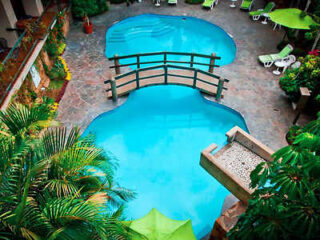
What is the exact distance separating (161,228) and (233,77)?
8.40 meters

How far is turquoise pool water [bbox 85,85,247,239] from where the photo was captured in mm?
8625

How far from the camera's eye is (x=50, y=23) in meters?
12.1

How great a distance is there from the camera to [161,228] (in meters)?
6.19

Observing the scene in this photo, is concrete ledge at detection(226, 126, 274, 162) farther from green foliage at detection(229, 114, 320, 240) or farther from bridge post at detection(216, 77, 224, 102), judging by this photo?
green foliage at detection(229, 114, 320, 240)

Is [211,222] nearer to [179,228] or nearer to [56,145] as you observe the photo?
[179,228]

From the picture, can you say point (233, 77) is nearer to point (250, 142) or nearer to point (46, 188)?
point (250, 142)

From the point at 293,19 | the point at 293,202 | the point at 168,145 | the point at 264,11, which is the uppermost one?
the point at 293,202

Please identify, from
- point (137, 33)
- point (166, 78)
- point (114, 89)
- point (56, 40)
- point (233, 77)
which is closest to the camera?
point (114, 89)

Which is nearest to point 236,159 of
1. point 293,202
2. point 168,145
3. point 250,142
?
point 250,142

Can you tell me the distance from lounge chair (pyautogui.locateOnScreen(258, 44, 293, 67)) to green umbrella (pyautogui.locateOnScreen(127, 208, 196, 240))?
9.67 meters

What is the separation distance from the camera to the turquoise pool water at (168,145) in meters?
8.62

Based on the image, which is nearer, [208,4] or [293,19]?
[293,19]

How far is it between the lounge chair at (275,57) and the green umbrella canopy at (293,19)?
41.6 inches

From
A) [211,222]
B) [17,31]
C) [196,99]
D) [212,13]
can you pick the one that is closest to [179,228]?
[211,222]
